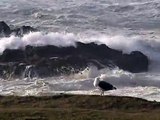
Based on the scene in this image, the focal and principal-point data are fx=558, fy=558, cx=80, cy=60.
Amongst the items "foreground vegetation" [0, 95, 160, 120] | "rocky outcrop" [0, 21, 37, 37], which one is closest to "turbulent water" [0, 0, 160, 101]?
"rocky outcrop" [0, 21, 37, 37]

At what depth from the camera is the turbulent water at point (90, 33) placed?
27.2 metres

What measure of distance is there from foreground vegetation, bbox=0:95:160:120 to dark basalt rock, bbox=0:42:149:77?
→ 9.95 metres

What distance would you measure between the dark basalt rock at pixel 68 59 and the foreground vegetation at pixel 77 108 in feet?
32.6

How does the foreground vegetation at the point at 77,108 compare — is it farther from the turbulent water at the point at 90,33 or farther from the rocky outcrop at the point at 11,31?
the rocky outcrop at the point at 11,31

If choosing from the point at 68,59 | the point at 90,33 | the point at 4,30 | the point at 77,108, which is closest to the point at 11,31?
the point at 4,30

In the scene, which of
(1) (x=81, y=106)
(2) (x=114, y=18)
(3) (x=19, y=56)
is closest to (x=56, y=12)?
(2) (x=114, y=18)

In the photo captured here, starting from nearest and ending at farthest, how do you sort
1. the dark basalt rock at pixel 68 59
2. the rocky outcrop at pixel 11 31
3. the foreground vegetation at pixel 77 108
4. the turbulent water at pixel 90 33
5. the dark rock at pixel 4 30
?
the foreground vegetation at pixel 77 108
the turbulent water at pixel 90 33
the dark basalt rock at pixel 68 59
the rocky outcrop at pixel 11 31
the dark rock at pixel 4 30

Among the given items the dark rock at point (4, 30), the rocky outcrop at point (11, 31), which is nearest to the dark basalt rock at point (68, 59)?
the rocky outcrop at point (11, 31)

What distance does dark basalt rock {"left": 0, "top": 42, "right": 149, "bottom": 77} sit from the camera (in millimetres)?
30375

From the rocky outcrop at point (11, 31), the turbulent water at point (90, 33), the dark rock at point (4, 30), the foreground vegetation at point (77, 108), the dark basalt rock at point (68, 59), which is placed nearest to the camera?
the foreground vegetation at point (77, 108)

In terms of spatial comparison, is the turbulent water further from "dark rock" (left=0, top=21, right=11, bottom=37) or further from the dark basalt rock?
"dark rock" (left=0, top=21, right=11, bottom=37)

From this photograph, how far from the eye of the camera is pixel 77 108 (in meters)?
18.4

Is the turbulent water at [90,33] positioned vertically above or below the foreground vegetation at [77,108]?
below

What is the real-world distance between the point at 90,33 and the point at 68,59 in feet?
39.6
